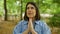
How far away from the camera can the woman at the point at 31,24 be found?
2.62 ft

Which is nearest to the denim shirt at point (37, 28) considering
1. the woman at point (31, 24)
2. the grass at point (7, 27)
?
the woman at point (31, 24)

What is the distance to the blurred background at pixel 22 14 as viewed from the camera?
98.7 inches

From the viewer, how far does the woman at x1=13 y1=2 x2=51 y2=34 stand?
797 mm

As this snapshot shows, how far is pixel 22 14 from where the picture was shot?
8.41 ft

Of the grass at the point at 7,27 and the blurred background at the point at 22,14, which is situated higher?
the blurred background at the point at 22,14

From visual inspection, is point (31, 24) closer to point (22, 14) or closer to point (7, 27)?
point (22, 14)

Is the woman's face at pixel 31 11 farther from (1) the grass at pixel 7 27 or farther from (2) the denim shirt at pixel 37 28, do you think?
(1) the grass at pixel 7 27

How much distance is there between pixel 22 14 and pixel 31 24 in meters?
1.77

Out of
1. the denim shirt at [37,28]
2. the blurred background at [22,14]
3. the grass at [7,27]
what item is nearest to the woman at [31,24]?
the denim shirt at [37,28]

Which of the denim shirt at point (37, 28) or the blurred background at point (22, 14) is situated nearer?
the denim shirt at point (37, 28)

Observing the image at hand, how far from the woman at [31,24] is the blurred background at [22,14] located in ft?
5.20

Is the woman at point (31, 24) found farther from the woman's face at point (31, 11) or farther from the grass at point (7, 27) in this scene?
the grass at point (7, 27)

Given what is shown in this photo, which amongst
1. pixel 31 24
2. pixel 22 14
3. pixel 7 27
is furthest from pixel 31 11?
pixel 7 27

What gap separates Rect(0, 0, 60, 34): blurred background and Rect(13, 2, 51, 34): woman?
1586 mm
